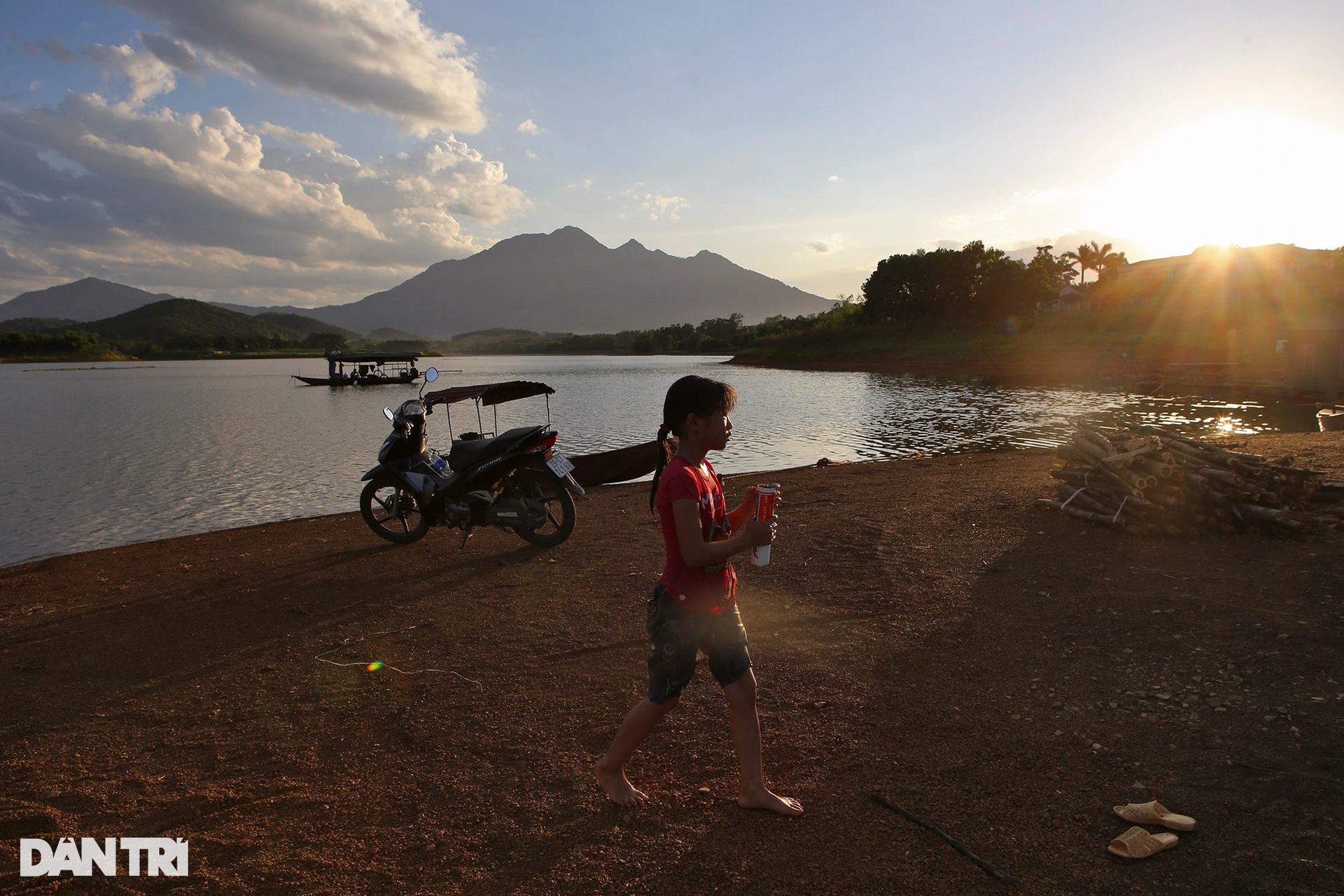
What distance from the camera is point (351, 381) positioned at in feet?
209

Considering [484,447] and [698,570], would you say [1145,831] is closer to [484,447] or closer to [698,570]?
[698,570]

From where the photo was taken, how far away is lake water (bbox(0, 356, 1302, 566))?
39.2 ft

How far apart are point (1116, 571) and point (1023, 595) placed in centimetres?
102

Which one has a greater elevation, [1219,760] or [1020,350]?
[1020,350]

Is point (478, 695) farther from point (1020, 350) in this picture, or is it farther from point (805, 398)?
point (1020, 350)

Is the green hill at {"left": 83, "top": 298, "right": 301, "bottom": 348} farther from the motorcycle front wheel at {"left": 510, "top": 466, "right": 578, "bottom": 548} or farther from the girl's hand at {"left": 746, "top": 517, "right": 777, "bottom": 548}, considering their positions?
the girl's hand at {"left": 746, "top": 517, "right": 777, "bottom": 548}

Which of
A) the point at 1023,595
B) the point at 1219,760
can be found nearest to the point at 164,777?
the point at 1219,760

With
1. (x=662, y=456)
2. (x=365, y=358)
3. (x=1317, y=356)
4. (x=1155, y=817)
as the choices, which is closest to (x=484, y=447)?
(x=662, y=456)

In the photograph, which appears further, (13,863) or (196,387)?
(196,387)

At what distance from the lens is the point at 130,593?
6715 mm

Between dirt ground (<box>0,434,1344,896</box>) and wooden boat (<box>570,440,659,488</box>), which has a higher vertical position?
wooden boat (<box>570,440,659,488</box>)

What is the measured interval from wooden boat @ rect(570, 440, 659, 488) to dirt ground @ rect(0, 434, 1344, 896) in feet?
21.6

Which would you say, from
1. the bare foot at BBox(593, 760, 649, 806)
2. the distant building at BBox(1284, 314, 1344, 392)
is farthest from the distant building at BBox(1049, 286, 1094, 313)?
the bare foot at BBox(593, 760, 649, 806)

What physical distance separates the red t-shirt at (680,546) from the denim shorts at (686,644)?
0.14 feet
